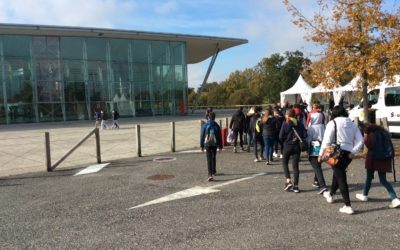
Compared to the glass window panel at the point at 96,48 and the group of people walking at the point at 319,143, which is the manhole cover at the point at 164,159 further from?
the glass window panel at the point at 96,48

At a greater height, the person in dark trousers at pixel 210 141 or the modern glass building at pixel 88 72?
the modern glass building at pixel 88 72

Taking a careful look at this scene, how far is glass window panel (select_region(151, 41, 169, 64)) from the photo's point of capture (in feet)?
145

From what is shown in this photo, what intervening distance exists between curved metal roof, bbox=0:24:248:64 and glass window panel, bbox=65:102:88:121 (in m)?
6.76

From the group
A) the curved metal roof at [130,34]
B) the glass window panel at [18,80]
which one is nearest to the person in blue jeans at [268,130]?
the curved metal roof at [130,34]

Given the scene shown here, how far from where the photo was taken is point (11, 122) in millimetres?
37344

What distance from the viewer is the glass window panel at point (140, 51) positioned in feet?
141

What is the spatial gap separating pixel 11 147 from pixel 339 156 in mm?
14722

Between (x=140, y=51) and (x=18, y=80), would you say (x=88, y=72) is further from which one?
(x=18, y=80)

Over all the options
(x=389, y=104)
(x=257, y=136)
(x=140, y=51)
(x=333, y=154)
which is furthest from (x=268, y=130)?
(x=140, y=51)

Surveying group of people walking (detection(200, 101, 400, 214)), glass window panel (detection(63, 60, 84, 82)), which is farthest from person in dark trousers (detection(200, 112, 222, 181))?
glass window panel (detection(63, 60, 84, 82))

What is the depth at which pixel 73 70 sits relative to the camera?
1577 inches

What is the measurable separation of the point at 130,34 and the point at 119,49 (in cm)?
295

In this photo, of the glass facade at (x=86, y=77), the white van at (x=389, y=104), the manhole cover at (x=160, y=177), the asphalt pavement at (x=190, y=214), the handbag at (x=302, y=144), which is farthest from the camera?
the glass facade at (x=86, y=77)

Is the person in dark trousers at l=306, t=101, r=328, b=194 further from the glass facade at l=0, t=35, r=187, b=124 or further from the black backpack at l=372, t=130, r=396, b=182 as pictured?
the glass facade at l=0, t=35, r=187, b=124
